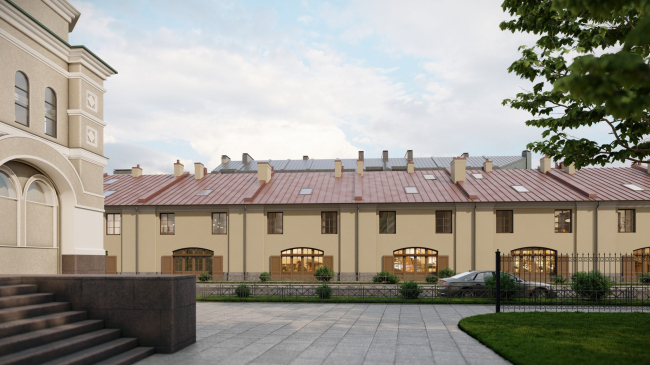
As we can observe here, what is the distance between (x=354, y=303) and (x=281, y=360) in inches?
436

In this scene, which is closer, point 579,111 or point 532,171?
point 579,111

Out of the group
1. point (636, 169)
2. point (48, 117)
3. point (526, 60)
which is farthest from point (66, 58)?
point (636, 169)

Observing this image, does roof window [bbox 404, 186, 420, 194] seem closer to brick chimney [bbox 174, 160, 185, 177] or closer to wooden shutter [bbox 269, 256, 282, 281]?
wooden shutter [bbox 269, 256, 282, 281]

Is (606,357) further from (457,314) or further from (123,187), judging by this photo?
(123,187)

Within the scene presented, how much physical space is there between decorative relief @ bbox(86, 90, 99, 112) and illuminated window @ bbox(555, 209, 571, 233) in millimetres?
29760

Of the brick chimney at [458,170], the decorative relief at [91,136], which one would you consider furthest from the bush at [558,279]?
the decorative relief at [91,136]

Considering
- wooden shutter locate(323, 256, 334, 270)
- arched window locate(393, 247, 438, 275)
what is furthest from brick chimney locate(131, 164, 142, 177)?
arched window locate(393, 247, 438, 275)

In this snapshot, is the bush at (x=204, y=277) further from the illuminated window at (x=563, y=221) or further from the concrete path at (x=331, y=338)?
the illuminated window at (x=563, y=221)

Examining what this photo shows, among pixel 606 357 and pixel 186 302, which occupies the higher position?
pixel 186 302

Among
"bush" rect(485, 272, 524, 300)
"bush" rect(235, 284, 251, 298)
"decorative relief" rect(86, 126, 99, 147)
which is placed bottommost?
"bush" rect(235, 284, 251, 298)

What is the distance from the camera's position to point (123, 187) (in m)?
38.8

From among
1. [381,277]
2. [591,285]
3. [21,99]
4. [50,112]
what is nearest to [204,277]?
[381,277]

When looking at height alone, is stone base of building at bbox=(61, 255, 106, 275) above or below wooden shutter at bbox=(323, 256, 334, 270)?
above

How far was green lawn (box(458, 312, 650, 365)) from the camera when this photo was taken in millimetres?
8844
